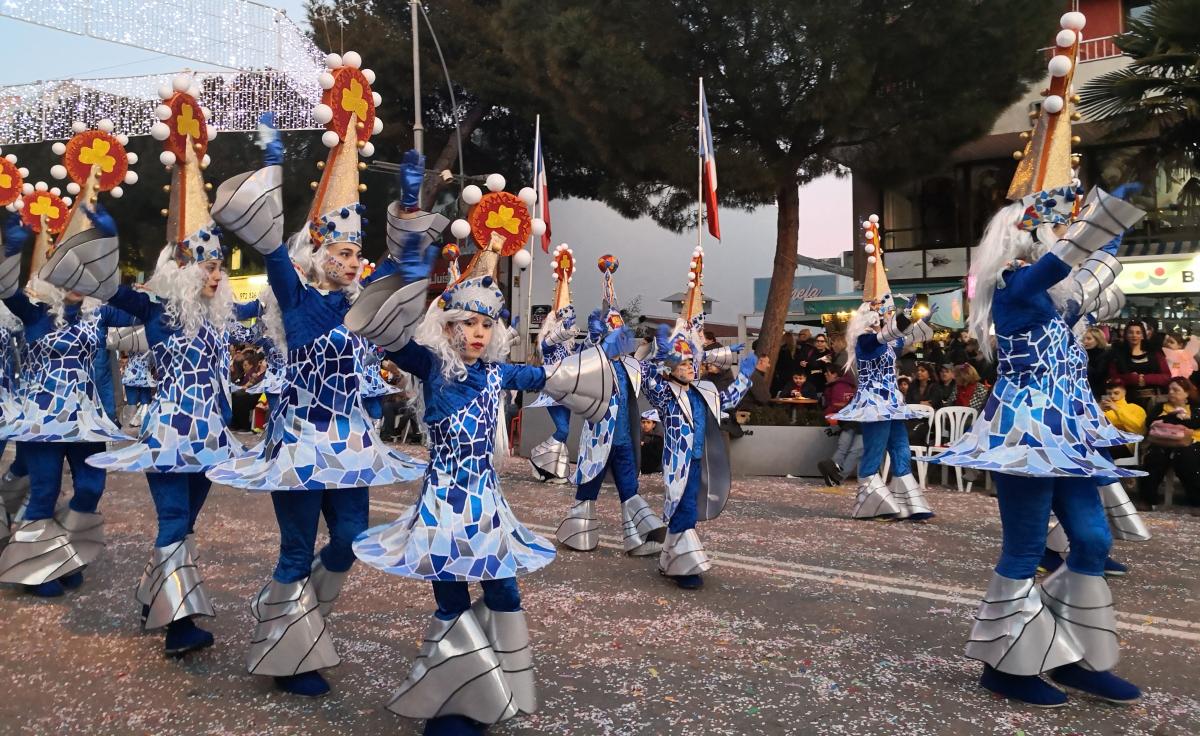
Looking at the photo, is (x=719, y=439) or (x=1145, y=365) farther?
(x=1145, y=365)

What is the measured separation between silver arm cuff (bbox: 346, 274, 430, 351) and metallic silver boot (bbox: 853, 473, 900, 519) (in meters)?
6.05

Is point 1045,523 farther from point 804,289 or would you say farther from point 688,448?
point 804,289

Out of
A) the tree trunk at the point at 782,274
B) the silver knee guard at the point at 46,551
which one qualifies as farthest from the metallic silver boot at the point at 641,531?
the tree trunk at the point at 782,274

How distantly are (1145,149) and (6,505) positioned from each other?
12623 millimetres

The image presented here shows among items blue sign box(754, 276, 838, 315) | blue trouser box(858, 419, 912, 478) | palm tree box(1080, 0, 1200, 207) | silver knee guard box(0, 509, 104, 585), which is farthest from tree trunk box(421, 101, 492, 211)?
silver knee guard box(0, 509, 104, 585)

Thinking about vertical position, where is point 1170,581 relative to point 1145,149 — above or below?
below

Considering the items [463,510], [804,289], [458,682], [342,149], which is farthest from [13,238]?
[804,289]

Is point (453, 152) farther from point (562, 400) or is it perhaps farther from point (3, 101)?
point (562, 400)

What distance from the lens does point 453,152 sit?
2186 cm

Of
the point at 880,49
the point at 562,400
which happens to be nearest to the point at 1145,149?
the point at 880,49

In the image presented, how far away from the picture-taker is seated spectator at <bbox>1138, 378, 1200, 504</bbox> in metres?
8.48

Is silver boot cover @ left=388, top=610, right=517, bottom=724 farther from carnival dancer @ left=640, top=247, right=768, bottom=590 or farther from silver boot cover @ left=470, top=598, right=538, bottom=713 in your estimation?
carnival dancer @ left=640, top=247, right=768, bottom=590

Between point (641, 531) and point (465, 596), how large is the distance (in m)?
3.42

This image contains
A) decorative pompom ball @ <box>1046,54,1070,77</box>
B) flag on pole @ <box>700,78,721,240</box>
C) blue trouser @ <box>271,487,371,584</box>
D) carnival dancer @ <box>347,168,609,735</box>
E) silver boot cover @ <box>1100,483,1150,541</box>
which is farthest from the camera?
flag on pole @ <box>700,78,721,240</box>
